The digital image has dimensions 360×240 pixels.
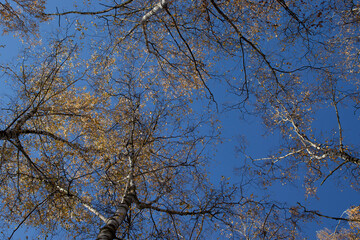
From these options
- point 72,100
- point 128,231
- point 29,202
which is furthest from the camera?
point 72,100

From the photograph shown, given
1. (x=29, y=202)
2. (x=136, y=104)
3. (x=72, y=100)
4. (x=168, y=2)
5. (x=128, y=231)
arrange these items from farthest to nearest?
(x=72, y=100), (x=136, y=104), (x=29, y=202), (x=168, y=2), (x=128, y=231)

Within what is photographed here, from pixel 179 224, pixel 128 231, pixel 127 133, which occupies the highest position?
pixel 127 133

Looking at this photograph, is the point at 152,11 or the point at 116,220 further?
the point at 152,11

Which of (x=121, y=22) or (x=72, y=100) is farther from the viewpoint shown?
(x=72, y=100)

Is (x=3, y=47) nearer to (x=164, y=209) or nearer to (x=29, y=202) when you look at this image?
(x=29, y=202)

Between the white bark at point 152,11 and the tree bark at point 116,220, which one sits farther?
the white bark at point 152,11

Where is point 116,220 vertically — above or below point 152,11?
below

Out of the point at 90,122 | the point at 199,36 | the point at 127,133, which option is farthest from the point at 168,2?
the point at 90,122

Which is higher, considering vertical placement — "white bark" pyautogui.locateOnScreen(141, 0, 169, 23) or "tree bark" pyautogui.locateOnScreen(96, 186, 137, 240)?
"white bark" pyautogui.locateOnScreen(141, 0, 169, 23)

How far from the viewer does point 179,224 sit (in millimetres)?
6043

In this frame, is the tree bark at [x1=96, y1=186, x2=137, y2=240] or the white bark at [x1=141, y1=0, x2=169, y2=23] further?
the white bark at [x1=141, y1=0, x2=169, y2=23]

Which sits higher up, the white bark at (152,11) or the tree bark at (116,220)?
the white bark at (152,11)

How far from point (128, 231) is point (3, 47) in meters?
6.97

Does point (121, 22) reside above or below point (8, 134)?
above
